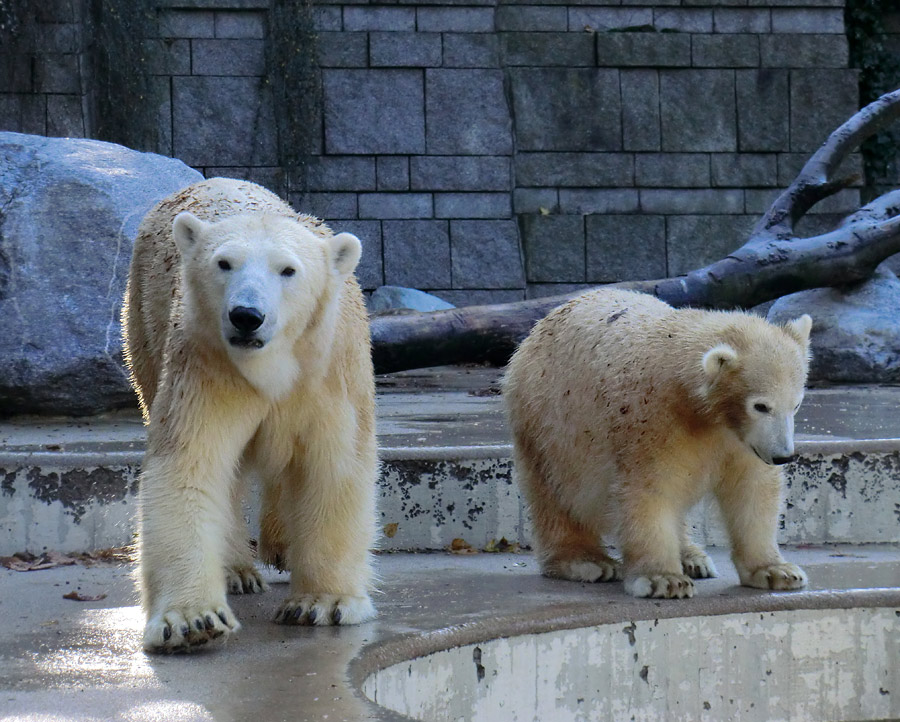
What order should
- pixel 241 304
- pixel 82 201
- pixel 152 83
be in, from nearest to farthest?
1. pixel 241 304
2. pixel 82 201
3. pixel 152 83

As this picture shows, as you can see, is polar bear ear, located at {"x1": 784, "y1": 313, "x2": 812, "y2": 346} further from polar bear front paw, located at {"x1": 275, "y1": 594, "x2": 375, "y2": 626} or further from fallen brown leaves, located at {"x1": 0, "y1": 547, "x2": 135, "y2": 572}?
fallen brown leaves, located at {"x1": 0, "y1": 547, "x2": 135, "y2": 572}

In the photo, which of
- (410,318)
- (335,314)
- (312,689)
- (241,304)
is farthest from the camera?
(410,318)

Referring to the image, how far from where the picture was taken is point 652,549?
11.2 feet

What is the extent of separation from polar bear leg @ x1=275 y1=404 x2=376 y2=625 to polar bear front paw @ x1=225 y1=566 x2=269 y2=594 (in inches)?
14.8

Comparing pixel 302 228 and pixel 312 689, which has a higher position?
pixel 302 228

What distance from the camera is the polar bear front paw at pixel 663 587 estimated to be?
3.37m


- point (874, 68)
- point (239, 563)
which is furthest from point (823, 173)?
point (239, 563)

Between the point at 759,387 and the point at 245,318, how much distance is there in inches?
52.3

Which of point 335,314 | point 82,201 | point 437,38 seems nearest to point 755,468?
point 335,314

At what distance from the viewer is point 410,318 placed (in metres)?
6.99

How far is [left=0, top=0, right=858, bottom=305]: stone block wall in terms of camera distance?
10.1 metres

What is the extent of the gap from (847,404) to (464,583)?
127 inches

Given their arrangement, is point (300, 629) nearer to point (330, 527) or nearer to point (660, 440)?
point (330, 527)

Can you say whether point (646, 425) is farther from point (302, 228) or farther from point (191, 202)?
point (191, 202)
